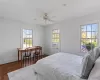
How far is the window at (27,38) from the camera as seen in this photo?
515cm

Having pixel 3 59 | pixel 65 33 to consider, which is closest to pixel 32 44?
pixel 3 59

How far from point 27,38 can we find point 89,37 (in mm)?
3721

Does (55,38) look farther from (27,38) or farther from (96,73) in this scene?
(96,73)

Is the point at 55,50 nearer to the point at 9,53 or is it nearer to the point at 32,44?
the point at 32,44

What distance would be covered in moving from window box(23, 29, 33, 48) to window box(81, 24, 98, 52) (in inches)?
131

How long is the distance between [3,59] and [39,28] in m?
3.11

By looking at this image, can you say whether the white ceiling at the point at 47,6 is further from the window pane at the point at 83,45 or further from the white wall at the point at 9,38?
the window pane at the point at 83,45

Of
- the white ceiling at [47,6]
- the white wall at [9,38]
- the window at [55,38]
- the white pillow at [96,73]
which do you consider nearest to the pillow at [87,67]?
the white pillow at [96,73]

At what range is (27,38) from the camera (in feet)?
17.4

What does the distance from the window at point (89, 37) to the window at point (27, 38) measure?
10.9ft

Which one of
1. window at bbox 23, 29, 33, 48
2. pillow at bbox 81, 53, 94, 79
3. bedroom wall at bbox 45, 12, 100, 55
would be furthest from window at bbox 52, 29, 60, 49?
pillow at bbox 81, 53, 94, 79

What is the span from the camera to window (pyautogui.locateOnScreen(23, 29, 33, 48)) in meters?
5.15

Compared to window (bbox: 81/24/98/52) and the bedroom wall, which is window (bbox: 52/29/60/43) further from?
window (bbox: 81/24/98/52)

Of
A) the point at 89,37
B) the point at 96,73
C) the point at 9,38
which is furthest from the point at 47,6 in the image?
the point at 9,38
